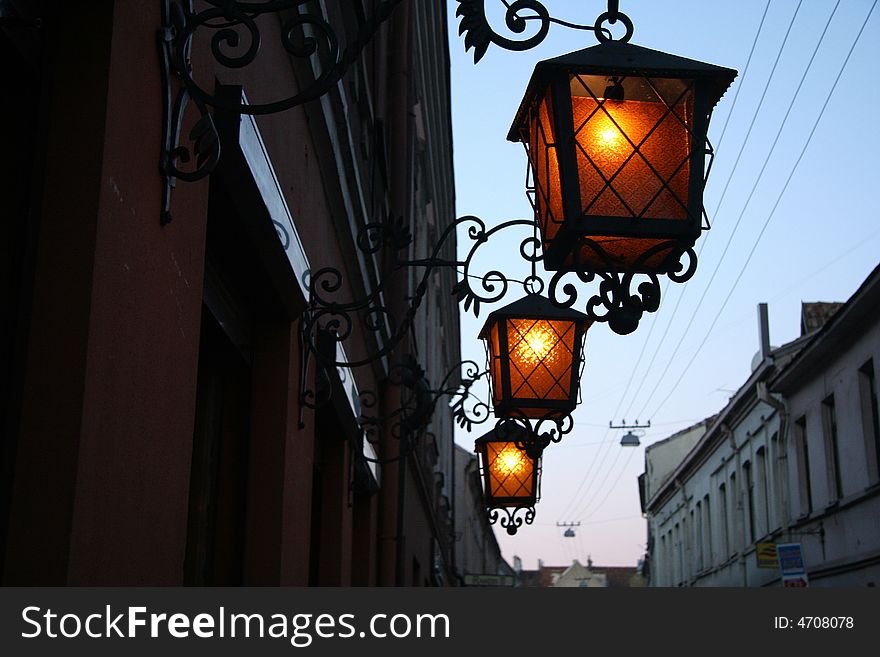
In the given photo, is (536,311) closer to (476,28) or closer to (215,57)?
(476,28)

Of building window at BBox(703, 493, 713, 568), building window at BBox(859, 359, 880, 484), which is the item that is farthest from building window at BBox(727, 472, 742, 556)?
building window at BBox(859, 359, 880, 484)

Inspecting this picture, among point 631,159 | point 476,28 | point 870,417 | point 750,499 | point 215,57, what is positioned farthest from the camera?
point 750,499

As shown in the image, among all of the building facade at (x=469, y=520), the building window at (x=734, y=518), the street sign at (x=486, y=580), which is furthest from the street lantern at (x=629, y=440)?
the street sign at (x=486, y=580)

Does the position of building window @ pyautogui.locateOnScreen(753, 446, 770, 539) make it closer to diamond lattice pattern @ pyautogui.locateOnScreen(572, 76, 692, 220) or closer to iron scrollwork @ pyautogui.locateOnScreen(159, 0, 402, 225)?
diamond lattice pattern @ pyautogui.locateOnScreen(572, 76, 692, 220)

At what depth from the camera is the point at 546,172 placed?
3627 mm

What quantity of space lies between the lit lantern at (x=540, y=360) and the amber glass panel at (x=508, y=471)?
316cm

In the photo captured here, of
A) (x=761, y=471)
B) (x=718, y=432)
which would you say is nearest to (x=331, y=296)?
(x=761, y=471)

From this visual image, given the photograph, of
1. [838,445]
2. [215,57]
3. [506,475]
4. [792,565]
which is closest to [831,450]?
[838,445]

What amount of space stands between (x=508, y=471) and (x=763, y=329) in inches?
775

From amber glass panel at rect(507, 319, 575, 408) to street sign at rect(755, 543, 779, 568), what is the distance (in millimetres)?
17565

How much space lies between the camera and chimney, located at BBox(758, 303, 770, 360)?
90.2ft

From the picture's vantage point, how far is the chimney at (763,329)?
27.5m

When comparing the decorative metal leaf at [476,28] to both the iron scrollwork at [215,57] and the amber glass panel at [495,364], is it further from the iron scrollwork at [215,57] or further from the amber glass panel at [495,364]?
the amber glass panel at [495,364]

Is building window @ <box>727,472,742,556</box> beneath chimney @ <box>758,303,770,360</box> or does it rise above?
beneath
